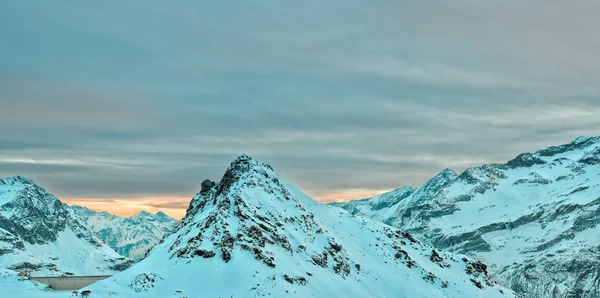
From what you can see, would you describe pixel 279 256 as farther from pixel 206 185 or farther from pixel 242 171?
pixel 206 185

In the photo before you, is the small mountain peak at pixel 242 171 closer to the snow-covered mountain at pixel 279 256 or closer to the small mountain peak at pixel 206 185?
the snow-covered mountain at pixel 279 256

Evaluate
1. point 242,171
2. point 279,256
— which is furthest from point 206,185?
point 279,256

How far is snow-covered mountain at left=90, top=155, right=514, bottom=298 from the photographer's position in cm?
12700

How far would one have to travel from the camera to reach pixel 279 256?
13850 centimetres

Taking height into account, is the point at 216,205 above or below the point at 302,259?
above

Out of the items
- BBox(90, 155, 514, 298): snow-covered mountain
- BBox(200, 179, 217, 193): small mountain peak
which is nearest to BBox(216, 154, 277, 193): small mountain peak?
BBox(90, 155, 514, 298): snow-covered mountain

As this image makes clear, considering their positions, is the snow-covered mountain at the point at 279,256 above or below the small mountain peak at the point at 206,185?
below

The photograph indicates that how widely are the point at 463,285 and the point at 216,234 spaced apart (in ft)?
210

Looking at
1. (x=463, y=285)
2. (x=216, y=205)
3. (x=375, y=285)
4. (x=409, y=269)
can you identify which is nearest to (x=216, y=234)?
(x=216, y=205)

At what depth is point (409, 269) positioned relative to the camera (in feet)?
534

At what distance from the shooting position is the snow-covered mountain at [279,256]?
127 m

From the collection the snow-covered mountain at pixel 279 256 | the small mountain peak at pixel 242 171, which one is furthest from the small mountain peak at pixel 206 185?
the small mountain peak at pixel 242 171

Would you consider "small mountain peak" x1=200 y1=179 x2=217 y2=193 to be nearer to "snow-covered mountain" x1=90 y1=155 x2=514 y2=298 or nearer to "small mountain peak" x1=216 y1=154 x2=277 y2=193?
"snow-covered mountain" x1=90 y1=155 x2=514 y2=298

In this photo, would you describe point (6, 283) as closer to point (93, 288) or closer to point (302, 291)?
point (93, 288)
